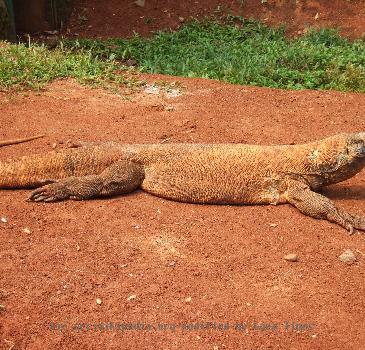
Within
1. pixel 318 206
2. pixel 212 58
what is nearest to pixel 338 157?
pixel 318 206

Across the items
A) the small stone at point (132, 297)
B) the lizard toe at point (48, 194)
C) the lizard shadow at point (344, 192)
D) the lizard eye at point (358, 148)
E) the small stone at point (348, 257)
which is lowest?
the lizard shadow at point (344, 192)

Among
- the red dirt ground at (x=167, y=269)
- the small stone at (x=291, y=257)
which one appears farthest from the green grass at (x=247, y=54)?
the small stone at (x=291, y=257)

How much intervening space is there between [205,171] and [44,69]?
3164mm

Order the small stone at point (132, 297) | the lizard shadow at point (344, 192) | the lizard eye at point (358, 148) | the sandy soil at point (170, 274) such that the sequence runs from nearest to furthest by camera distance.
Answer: the sandy soil at point (170, 274) < the small stone at point (132, 297) < the lizard eye at point (358, 148) < the lizard shadow at point (344, 192)

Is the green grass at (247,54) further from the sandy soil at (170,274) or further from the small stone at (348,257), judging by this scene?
the small stone at (348,257)

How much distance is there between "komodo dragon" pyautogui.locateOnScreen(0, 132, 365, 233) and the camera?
15.4 ft

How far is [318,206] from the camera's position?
4.69 meters

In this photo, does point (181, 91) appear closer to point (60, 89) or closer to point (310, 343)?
point (60, 89)

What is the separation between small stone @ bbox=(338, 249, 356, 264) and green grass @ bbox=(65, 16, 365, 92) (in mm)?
3875

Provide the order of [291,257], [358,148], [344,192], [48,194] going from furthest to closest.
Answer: [344,192] → [358,148] → [48,194] → [291,257]

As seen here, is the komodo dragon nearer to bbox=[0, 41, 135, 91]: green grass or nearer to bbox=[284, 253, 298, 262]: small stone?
bbox=[284, 253, 298, 262]: small stone

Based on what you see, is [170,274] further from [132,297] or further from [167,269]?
[132,297]

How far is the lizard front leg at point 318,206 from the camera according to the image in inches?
182

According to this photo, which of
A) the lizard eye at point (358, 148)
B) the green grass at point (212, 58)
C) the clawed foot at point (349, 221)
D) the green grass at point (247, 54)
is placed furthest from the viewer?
the green grass at point (247, 54)
